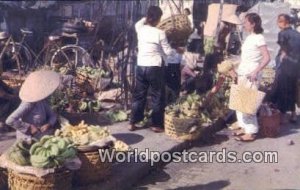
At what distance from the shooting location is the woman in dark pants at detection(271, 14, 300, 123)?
360 inches

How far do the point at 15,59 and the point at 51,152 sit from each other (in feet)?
20.8

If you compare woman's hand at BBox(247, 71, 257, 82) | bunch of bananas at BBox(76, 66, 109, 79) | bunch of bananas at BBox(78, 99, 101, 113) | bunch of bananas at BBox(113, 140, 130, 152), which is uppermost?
woman's hand at BBox(247, 71, 257, 82)

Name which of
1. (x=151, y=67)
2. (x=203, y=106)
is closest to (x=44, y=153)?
(x=151, y=67)

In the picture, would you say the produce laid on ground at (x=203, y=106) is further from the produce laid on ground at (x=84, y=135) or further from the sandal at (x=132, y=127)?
the produce laid on ground at (x=84, y=135)

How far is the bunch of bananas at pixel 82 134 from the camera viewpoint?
5.68 metres

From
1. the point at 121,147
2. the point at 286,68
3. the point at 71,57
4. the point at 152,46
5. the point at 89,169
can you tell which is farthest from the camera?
the point at 71,57

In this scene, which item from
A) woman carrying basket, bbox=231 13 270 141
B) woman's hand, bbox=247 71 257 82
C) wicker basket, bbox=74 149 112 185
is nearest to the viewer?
wicker basket, bbox=74 149 112 185

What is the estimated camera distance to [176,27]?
7.94 metres

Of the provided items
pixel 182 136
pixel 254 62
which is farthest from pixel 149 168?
pixel 254 62

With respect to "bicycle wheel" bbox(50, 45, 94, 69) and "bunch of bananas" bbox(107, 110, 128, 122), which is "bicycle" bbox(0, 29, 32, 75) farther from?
"bunch of bananas" bbox(107, 110, 128, 122)

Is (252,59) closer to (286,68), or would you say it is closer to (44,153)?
(286,68)

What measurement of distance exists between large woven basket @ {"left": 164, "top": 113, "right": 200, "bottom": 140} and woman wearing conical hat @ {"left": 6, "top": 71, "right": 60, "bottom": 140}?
7.53 feet

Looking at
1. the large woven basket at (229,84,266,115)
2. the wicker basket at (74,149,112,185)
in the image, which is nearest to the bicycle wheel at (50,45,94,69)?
the large woven basket at (229,84,266,115)

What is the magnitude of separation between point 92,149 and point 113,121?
289 cm
